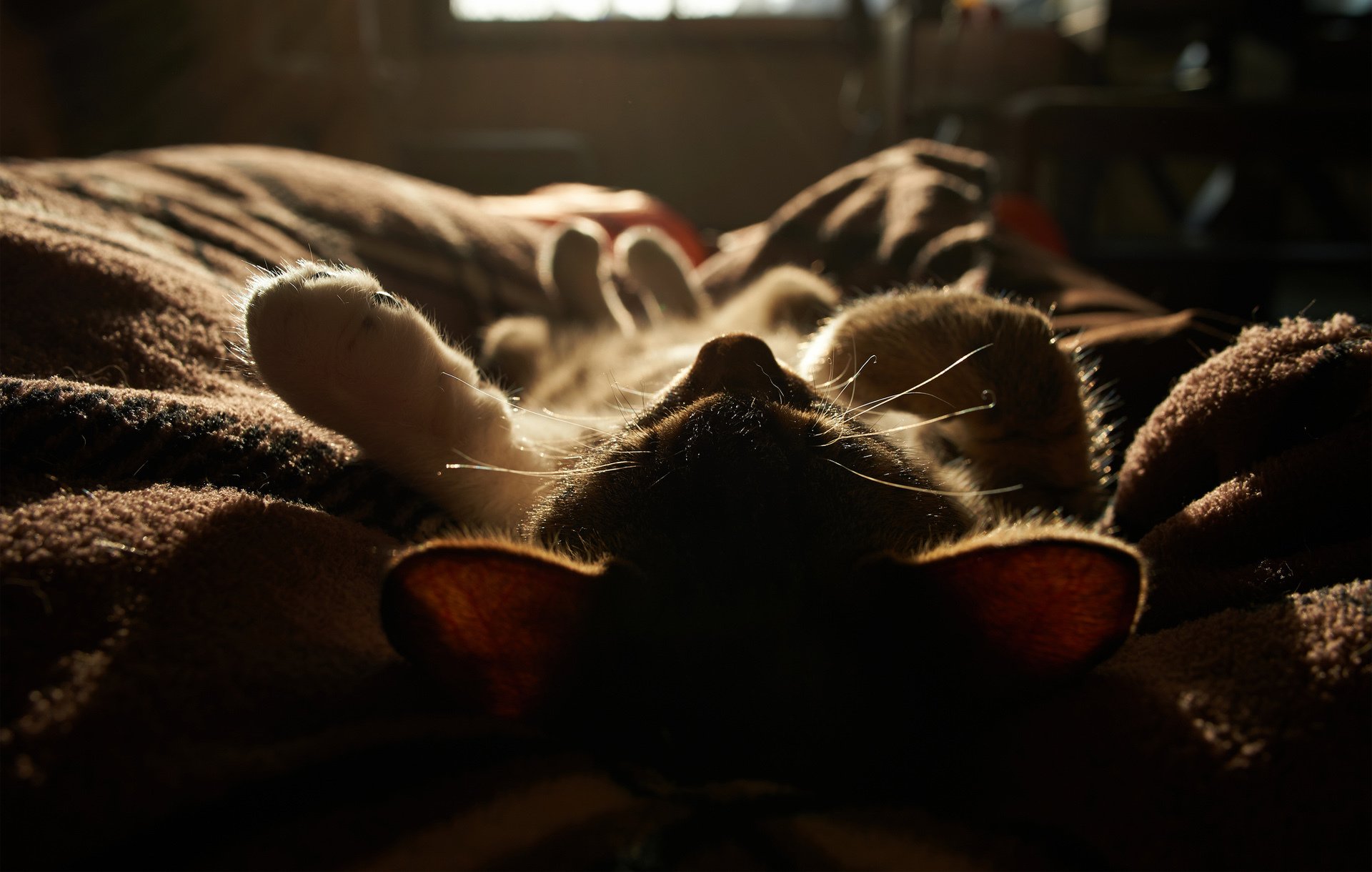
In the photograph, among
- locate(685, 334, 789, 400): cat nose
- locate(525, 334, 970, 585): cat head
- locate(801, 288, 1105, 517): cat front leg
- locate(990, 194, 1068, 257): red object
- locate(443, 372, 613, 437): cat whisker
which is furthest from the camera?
locate(990, 194, 1068, 257): red object

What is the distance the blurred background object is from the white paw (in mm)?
865

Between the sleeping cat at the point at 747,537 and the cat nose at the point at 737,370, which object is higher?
the cat nose at the point at 737,370

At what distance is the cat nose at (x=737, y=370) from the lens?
67 centimetres

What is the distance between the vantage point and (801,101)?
5.51m

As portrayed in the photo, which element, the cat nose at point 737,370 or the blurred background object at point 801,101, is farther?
the blurred background object at point 801,101

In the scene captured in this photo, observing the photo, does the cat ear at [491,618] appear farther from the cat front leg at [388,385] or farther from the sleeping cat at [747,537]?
the cat front leg at [388,385]

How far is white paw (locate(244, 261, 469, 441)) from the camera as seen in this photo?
697 mm

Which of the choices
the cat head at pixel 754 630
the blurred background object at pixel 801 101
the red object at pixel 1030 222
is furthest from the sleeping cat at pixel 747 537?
the red object at pixel 1030 222

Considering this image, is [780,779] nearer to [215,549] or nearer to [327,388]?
[215,549]

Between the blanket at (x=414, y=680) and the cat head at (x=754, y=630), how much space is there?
36 millimetres

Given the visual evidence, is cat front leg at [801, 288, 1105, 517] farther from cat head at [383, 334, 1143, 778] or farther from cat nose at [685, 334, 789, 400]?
cat head at [383, 334, 1143, 778]

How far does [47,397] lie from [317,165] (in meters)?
1.20

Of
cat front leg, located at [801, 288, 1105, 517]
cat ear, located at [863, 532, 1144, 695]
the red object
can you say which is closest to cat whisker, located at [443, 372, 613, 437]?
cat front leg, located at [801, 288, 1105, 517]

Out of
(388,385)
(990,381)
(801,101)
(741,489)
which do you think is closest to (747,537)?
(741,489)
